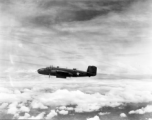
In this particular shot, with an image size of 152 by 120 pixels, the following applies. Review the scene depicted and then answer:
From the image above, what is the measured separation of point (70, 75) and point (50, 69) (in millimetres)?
5936

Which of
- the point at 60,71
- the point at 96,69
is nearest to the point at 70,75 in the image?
the point at 60,71

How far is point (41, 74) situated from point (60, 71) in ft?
21.1

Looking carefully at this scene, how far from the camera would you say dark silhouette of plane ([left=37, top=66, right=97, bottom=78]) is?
168ft

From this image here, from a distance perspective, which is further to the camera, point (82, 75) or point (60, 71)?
point (82, 75)

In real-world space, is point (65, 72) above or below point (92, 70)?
below

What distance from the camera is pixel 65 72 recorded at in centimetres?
5138

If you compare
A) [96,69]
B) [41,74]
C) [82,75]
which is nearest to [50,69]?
[41,74]

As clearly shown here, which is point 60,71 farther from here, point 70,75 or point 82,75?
point 82,75

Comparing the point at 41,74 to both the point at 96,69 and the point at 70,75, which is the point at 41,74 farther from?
the point at 96,69

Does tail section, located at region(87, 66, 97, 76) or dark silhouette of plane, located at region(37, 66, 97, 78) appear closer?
dark silhouette of plane, located at region(37, 66, 97, 78)

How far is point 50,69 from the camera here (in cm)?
5272

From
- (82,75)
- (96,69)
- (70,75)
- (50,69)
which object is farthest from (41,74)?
(96,69)

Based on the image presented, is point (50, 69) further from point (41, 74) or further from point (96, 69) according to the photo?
point (96, 69)

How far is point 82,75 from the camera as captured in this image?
5472cm
